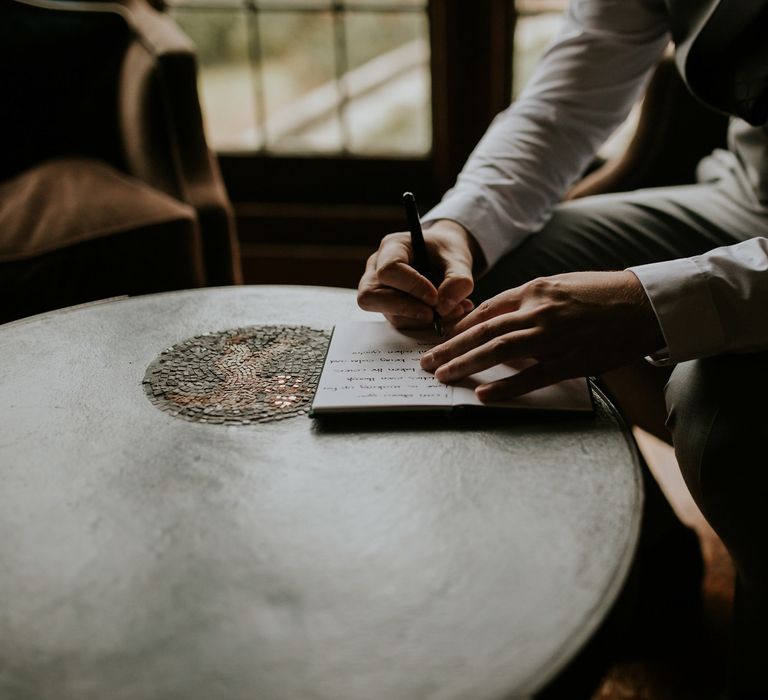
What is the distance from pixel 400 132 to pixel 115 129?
799 millimetres

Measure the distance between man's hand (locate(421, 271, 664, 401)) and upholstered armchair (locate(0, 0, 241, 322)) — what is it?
0.84 metres

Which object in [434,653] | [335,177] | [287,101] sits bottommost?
[335,177]

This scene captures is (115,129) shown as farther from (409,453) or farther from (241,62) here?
(409,453)

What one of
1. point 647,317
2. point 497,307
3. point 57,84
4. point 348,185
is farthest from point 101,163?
point 647,317

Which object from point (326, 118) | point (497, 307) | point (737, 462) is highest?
point (497, 307)

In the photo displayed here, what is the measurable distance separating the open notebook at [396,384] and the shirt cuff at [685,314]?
89mm

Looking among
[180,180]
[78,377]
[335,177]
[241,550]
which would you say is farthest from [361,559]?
[335,177]

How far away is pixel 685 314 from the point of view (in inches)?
28.9

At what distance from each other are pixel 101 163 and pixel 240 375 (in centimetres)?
110

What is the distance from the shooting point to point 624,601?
521 mm

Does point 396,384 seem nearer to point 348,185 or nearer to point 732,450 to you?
point 732,450

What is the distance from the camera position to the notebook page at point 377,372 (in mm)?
695

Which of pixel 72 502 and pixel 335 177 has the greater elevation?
pixel 72 502

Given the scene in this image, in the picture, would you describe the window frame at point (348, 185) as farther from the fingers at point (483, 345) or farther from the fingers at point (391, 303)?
the fingers at point (483, 345)
